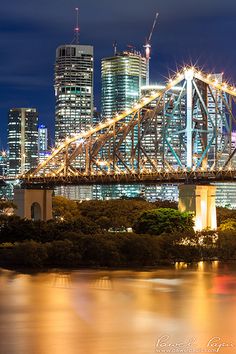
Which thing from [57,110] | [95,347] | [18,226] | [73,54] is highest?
[73,54]

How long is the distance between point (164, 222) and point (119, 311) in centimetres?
2476

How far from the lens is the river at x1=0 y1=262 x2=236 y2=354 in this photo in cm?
2970

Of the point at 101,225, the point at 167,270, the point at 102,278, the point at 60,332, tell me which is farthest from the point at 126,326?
the point at 101,225

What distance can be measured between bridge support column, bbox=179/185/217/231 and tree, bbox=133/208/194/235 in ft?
3.65

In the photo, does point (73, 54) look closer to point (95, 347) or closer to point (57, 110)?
point (57, 110)

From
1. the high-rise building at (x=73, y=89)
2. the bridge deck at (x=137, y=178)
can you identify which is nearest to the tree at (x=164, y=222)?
the bridge deck at (x=137, y=178)

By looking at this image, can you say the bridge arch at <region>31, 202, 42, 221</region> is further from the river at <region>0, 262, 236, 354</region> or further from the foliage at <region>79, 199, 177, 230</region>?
the river at <region>0, 262, 236, 354</region>

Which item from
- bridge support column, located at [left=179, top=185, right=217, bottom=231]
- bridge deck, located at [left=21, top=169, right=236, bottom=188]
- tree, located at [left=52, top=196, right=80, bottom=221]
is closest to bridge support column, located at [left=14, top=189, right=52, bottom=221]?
bridge deck, located at [left=21, top=169, right=236, bottom=188]

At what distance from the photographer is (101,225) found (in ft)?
228

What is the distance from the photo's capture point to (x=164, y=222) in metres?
60.8

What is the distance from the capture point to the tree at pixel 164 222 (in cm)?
5994

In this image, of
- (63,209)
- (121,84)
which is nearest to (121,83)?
(121,84)

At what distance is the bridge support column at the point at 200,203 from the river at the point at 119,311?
12.7m

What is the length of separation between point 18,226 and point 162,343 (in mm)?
27981
